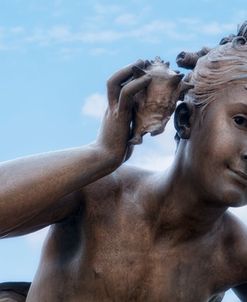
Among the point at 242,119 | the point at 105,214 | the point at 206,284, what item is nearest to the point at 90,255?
the point at 105,214

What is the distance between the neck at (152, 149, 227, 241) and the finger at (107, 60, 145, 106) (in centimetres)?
44

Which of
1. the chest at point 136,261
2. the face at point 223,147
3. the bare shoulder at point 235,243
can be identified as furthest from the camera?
the bare shoulder at point 235,243

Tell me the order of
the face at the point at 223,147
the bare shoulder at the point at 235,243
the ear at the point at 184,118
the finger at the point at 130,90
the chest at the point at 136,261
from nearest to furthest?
the finger at the point at 130,90 < the face at the point at 223,147 < the ear at the point at 184,118 < the chest at the point at 136,261 < the bare shoulder at the point at 235,243

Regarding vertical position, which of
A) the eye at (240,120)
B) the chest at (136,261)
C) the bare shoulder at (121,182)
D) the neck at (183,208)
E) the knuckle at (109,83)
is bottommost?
the chest at (136,261)

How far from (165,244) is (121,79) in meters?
0.76

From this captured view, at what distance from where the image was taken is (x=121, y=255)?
5.10 metres

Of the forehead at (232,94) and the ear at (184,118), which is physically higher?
the forehead at (232,94)

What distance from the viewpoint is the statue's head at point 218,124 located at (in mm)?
4828

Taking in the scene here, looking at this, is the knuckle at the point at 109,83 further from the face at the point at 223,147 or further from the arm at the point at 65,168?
the face at the point at 223,147

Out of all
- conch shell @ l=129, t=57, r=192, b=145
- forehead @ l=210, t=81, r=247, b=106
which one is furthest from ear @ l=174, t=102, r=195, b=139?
conch shell @ l=129, t=57, r=192, b=145

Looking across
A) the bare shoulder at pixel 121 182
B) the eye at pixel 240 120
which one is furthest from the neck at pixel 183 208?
the eye at pixel 240 120

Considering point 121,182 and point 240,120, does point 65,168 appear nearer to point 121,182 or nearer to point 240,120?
point 121,182

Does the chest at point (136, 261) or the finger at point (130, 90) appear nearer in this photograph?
the finger at point (130, 90)

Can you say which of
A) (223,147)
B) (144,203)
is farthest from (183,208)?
(223,147)
